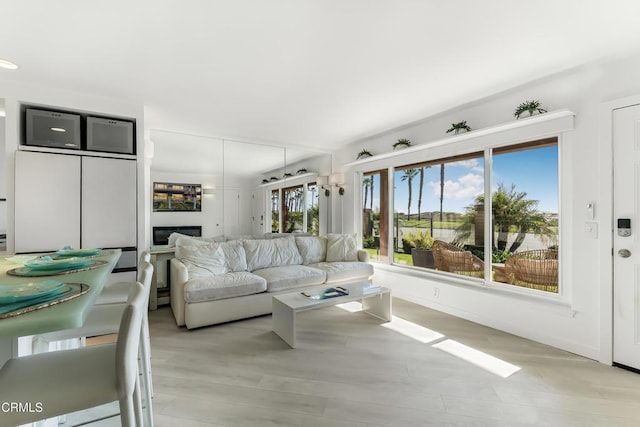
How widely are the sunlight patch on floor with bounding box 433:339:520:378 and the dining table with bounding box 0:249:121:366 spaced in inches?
104

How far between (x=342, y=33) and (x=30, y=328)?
85.2 inches

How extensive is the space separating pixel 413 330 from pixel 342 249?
186cm

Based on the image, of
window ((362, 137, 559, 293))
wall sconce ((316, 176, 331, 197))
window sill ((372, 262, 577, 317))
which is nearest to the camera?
window sill ((372, 262, 577, 317))

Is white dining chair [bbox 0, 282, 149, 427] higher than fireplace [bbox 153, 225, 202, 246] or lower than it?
lower

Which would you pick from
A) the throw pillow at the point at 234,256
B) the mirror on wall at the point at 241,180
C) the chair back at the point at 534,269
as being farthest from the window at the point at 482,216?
the throw pillow at the point at 234,256

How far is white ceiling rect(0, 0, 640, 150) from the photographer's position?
1.74m

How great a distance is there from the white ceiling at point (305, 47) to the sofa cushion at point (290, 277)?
205cm

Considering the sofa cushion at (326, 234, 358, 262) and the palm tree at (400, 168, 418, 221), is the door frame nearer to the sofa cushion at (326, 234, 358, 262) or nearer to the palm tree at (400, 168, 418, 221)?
the palm tree at (400, 168, 418, 221)

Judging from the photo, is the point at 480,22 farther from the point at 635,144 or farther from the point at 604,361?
the point at 604,361

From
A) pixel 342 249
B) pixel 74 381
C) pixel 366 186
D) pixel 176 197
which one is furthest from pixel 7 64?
pixel 366 186

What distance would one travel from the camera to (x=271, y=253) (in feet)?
13.8

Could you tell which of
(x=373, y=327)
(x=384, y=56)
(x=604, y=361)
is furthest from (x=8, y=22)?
(x=604, y=361)

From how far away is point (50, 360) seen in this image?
42.4 inches

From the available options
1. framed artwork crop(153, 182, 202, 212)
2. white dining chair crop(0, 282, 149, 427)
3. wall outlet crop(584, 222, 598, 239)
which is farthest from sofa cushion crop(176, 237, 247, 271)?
wall outlet crop(584, 222, 598, 239)
